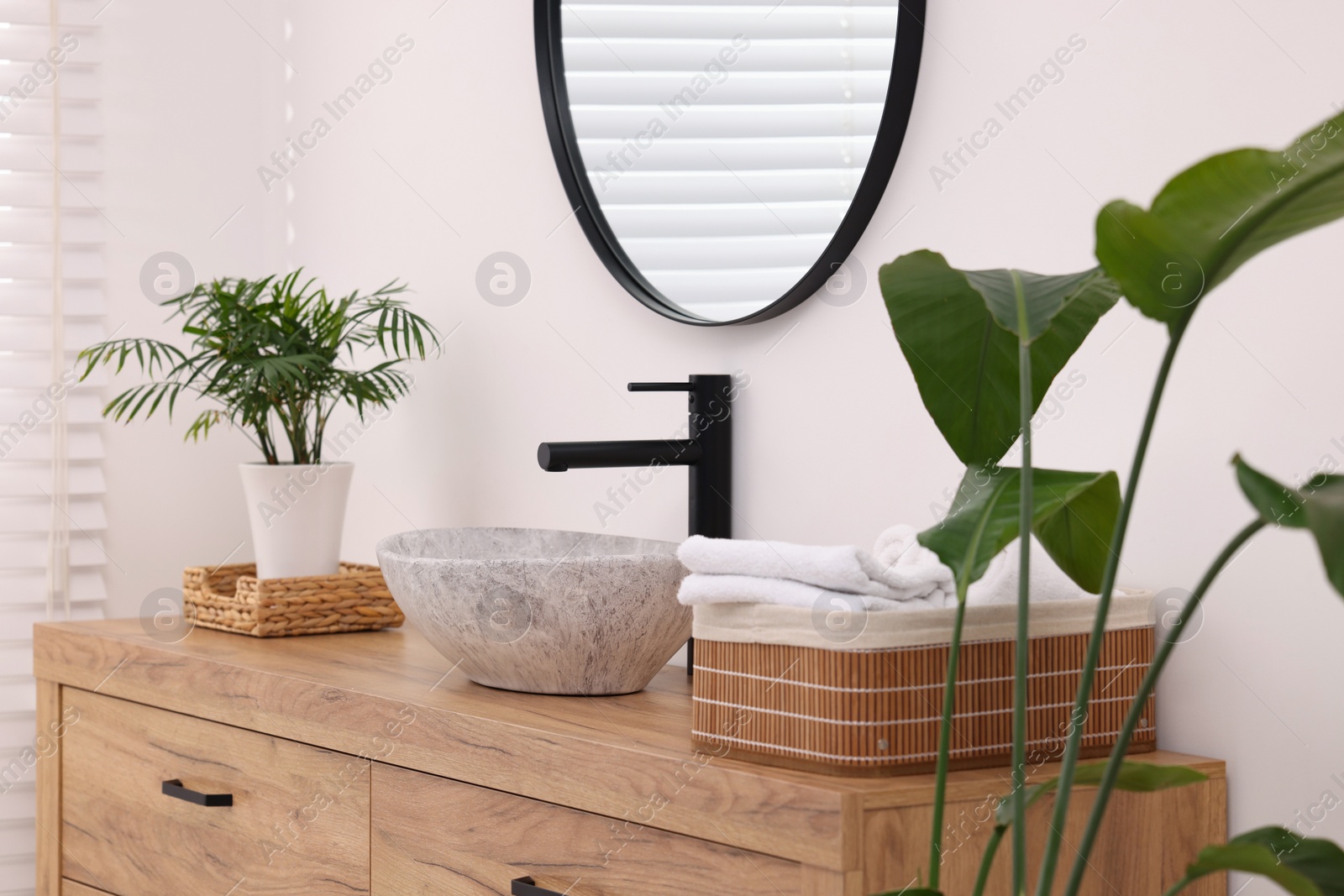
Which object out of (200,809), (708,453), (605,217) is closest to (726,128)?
(605,217)

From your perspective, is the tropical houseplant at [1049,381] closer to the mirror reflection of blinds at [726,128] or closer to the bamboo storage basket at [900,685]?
the bamboo storage basket at [900,685]

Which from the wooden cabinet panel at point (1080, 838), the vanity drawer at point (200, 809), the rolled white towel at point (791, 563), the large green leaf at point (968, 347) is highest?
the large green leaf at point (968, 347)

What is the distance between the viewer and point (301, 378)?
161cm

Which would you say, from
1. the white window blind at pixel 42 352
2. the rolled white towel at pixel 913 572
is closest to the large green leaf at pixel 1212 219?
the rolled white towel at pixel 913 572

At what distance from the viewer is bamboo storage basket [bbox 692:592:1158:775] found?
0.88 meters

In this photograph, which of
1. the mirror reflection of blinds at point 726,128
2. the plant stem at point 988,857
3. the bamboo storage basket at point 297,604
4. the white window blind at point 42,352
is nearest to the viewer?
the plant stem at point 988,857

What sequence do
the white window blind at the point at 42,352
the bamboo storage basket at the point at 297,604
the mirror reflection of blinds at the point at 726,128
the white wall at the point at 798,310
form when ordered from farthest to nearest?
the white window blind at the point at 42,352 < the bamboo storage basket at the point at 297,604 < the mirror reflection of blinds at the point at 726,128 < the white wall at the point at 798,310

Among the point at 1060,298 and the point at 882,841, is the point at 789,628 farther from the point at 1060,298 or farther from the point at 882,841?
the point at 1060,298

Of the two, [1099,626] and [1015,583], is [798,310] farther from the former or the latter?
[1099,626]

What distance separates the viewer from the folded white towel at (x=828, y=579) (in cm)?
90

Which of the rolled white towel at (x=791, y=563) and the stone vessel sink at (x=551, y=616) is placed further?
the stone vessel sink at (x=551, y=616)

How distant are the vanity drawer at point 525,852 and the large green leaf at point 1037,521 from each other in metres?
0.25

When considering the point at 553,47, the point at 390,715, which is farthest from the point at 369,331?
the point at 390,715

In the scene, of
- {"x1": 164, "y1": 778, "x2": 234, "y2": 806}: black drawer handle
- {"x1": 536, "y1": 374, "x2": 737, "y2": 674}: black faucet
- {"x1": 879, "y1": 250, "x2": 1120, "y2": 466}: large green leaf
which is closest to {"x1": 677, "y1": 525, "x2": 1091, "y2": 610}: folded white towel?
{"x1": 879, "y1": 250, "x2": 1120, "y2": 466}: large green leaf
